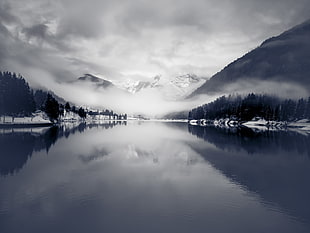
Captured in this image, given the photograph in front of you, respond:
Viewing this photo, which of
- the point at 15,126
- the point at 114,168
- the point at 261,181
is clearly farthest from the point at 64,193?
the point at 15,126

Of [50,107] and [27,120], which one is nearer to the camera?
[27,120]

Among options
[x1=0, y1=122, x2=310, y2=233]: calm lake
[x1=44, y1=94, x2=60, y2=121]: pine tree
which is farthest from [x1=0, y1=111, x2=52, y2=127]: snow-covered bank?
[x1=0, y1=122, x2=310, y2=233]: calm lake

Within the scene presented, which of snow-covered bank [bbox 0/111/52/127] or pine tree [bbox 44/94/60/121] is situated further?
pine tree [bbox 44/94/60/121]

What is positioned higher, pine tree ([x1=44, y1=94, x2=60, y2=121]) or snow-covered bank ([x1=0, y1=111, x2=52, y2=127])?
pine tree ([x1=44, y1=94, x2=60, y2=121])

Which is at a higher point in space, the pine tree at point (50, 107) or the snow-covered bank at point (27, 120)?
the pine tree at point (50, 107)

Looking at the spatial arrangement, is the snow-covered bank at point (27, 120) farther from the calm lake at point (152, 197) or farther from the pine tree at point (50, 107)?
the calm lake at point (152, 197)

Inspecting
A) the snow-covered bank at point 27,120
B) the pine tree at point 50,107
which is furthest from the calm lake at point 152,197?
the pine tree at point 50,107

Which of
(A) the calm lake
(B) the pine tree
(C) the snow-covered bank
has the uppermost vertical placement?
(B) the pine tree

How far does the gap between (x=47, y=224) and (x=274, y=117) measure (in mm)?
180875

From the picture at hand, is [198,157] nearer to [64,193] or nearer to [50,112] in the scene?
[64,193]

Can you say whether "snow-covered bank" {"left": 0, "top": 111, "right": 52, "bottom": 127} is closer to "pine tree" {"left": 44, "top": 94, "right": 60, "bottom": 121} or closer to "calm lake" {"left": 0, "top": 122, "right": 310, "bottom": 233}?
"pine tree" {"left": 44, "top": 94, "right": 60, "bottom": 121}

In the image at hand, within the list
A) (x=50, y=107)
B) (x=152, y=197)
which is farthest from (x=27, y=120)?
(x=152, y=197)

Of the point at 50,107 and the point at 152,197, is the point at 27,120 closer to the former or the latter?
the point at 50,107

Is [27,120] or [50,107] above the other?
[50,107]
